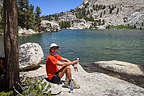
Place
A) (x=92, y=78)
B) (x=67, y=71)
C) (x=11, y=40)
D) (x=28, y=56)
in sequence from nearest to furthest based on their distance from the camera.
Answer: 1. (x=11, y=40)
2. (x=67, y=71)
3. (x=92, y=78)
4. (x=28, y=56)

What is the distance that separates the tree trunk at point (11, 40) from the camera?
16.8 feet

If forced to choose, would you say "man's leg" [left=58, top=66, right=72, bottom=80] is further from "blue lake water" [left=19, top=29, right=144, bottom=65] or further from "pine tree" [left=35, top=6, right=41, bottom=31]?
"pine tree" [left=35, top=6, right=41, bottom=31]

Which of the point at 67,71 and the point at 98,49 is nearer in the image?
the point at 67,71

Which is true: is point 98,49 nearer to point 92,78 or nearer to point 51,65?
point 92,78

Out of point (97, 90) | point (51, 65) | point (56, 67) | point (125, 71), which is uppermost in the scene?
point (51, 65)


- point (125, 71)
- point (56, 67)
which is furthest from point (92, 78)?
point (125, 71)

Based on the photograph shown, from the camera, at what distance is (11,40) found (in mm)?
5234

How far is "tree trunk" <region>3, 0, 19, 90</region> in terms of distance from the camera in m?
5.11

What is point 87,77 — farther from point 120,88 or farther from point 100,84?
point 120,88

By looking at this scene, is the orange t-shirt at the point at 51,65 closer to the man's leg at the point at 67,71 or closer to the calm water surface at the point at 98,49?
the man's leg at the point at 67,71

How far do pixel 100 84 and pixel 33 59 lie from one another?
5.27 metres

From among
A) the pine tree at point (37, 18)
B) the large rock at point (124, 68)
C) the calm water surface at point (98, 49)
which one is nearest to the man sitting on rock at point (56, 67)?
the large rock at point (124, 68)

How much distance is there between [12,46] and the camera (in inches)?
208

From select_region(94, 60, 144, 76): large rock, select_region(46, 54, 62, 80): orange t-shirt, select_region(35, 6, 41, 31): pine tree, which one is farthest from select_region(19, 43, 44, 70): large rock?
select_region(35, 6, 41, 31): pine tree
